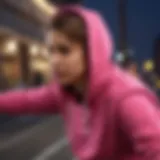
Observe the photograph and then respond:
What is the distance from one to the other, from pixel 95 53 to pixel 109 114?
0.32ft

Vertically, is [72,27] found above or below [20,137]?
above

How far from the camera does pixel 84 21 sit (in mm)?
735

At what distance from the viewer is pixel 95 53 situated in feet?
2.41

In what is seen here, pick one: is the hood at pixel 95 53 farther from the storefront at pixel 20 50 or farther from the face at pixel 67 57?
the storefront at pixel 20 50

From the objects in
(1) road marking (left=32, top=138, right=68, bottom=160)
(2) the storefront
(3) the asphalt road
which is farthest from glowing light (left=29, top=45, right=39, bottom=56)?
(1) road marking (left=32, top=138, right=68, bottom=160)

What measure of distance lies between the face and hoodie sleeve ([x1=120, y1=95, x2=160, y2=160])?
106 mm

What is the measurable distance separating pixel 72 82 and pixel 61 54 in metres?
0.05

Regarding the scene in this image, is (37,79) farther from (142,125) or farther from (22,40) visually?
(142,125)

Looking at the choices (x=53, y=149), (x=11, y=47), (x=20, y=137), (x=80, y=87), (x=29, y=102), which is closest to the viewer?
(x=80, y=87)

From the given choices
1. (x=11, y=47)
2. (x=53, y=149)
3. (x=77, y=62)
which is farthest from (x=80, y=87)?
(x=53, y=149)

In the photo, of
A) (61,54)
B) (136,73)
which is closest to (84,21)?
(61,54)

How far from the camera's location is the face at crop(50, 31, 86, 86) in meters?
Answer: 0.75

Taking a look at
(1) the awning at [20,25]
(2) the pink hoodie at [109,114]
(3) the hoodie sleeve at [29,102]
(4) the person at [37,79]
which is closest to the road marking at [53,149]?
(4) the person at [37,79]

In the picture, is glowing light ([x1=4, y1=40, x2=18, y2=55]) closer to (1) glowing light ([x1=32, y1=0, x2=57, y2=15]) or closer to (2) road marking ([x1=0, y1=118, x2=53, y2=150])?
(1) glowing light ([x1=32, y1=0, x2=57, y2=15])
